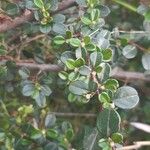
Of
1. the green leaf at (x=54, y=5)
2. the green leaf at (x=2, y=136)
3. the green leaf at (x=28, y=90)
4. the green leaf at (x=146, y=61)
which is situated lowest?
the green leaf at (x=2, y=136)

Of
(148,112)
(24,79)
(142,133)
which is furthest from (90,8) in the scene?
(142,133)

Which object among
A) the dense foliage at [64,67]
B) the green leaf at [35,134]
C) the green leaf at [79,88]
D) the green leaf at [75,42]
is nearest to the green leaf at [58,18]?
the dense foliage at [64,67]

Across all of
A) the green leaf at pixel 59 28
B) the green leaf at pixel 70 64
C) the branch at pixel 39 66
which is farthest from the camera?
the branch at pixel 39 66

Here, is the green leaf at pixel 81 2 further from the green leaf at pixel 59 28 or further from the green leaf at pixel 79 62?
the green leaf at pixel 79 62

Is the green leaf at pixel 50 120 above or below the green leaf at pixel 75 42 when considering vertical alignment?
below

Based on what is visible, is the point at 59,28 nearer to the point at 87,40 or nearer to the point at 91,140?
the point at 87,40

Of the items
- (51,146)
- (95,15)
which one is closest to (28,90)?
(51,146)

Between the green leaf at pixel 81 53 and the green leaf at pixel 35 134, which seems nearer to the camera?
the green leaf at pixel 81 53
